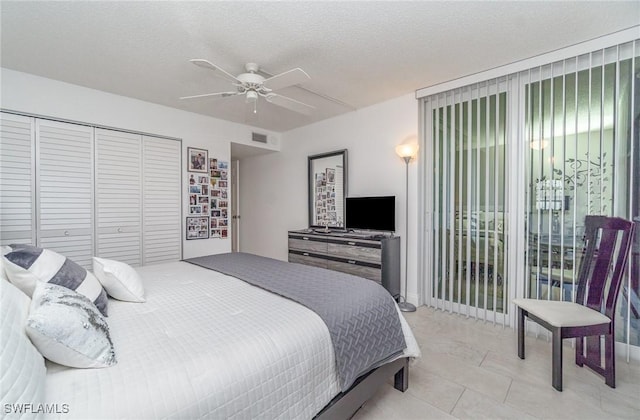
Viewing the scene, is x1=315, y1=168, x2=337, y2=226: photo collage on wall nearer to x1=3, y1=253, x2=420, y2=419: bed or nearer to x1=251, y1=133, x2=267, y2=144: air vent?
x1=251, y1=133, x2=267, y2=144: air vent

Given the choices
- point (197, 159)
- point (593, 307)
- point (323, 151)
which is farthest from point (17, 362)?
point (323, 151)

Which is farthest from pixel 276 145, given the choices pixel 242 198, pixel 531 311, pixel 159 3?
pixel 531 311

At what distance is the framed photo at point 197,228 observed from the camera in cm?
409

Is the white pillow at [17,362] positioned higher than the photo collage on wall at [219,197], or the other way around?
the photo collage on wall at [219,197]

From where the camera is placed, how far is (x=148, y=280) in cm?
214

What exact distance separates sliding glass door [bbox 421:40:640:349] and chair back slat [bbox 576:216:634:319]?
1.06 ft

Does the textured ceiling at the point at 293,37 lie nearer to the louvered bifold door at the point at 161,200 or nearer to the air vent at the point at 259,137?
the louvered bifold door at the point at 161,200

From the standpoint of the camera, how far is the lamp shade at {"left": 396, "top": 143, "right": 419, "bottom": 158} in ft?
10.9

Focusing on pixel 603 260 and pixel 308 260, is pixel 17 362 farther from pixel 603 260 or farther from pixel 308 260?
pixel 308 260

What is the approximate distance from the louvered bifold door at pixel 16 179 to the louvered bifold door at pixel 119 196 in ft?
1.80

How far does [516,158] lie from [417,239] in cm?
131

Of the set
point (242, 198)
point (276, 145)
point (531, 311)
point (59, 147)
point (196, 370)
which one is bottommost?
point (531, 311)

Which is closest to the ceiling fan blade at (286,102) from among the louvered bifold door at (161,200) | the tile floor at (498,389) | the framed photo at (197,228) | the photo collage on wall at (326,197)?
the photo collage on wall at (326,197)

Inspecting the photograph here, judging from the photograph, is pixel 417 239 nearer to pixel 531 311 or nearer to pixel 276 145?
pixel 531 311
